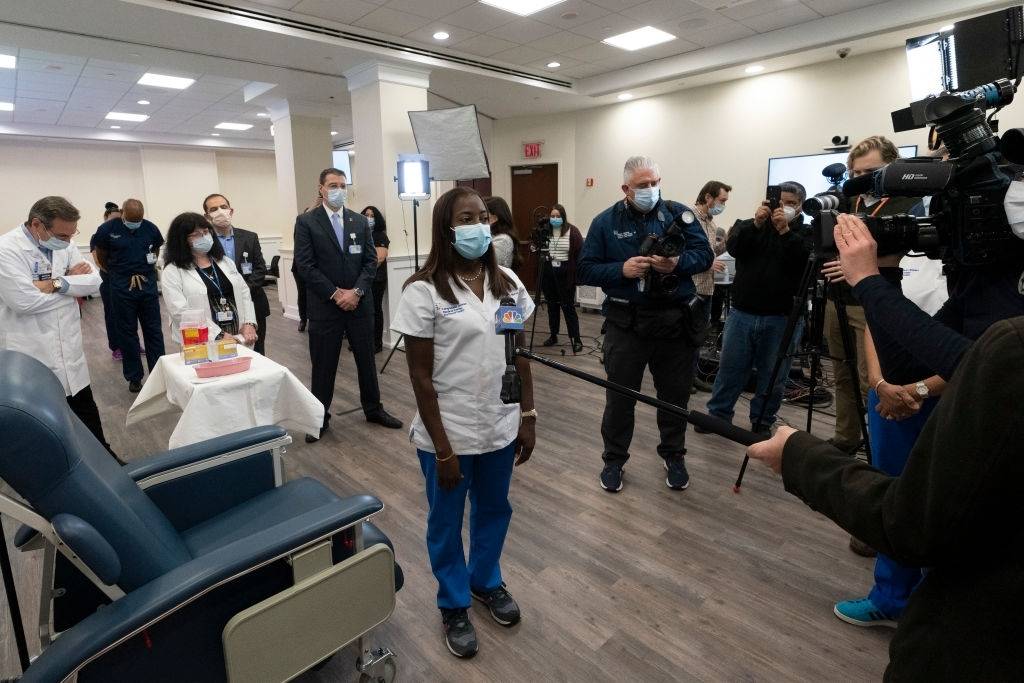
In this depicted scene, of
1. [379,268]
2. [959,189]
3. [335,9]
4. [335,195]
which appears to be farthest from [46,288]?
[959,189]

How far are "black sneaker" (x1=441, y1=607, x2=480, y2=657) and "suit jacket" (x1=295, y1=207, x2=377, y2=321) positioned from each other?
2.11m

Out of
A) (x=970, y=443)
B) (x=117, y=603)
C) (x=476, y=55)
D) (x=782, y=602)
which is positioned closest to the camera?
(x=970, y=443)

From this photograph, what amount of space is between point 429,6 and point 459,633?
4.52 metres

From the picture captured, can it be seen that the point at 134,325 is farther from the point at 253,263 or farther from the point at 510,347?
the point at 510,347

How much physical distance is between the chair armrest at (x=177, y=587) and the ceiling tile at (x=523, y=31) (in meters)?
4.68

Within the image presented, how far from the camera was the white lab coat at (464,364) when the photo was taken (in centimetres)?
152

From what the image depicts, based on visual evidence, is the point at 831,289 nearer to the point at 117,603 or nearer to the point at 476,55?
the point at 117,603

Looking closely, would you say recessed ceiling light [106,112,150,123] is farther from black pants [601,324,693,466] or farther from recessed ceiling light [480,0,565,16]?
black pants [601,324,693,466]

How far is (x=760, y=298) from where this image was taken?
2.99 metres

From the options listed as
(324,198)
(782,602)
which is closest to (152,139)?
(324,198)

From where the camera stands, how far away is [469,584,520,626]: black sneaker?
179 centimetres

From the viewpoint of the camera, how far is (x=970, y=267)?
3.87ft

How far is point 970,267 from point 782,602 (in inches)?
51.6

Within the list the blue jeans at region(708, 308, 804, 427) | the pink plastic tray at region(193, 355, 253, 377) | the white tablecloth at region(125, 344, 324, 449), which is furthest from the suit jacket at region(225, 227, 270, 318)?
the blue jeans at region(708, 308, 804, 427)
